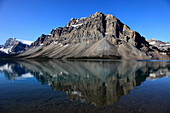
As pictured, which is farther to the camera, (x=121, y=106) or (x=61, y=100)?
(x=61, y=100)

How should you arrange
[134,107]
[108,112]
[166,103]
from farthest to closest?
[166,103], [134,107], [108,112]

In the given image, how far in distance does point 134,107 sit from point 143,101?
3.37 m

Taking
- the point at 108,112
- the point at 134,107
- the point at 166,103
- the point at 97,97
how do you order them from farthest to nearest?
the point at 97,97
the point at 166,103
the point at 134,107
the point at 108,112

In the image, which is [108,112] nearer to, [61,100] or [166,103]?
[61,100]

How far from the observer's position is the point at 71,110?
1564 centimetres

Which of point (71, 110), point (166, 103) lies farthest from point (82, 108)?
point (166, 103)

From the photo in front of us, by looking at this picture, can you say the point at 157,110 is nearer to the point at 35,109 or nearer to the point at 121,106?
the point at 121,106

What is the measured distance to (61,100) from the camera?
19.2 m

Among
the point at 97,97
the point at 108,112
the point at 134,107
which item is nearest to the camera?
the point at 108,112

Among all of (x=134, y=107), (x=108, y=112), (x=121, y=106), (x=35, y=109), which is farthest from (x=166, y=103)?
(x=35, y=109)

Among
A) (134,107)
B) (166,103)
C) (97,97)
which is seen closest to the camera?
(134,107)

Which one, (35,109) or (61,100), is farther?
(61,100)

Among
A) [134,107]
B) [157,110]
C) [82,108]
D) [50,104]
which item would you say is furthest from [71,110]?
[157,110]

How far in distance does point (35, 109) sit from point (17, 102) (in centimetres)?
463
